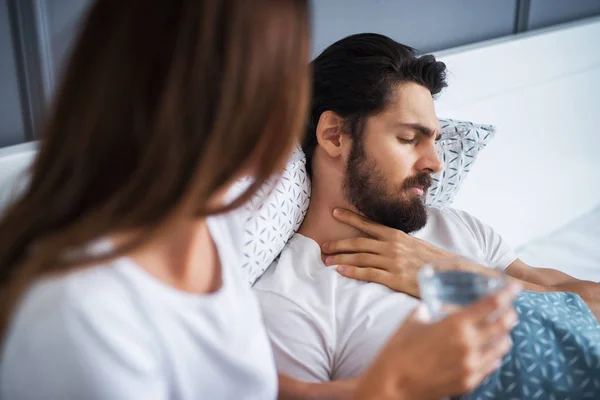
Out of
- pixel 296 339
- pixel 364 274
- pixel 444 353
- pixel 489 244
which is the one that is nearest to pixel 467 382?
pixel 444 353

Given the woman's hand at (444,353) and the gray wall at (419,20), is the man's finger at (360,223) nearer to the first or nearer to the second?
the gray wall at (419,20)

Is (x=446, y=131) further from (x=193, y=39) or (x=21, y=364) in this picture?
(x=21, y=364)

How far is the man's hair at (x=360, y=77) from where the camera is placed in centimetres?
159

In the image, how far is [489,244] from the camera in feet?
5.81

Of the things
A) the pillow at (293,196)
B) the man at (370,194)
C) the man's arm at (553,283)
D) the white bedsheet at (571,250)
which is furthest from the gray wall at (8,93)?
the white bedsheet at (571,250)

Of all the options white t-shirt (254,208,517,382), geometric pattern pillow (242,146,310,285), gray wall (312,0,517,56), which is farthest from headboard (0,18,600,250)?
white t-shirt (254,208,517,382)

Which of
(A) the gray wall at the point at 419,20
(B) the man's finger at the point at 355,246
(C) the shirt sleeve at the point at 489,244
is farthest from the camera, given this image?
(A) the gray wall at the point at 419,20

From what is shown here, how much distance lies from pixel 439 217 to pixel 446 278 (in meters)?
0.86

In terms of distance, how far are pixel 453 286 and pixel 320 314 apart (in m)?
0.50

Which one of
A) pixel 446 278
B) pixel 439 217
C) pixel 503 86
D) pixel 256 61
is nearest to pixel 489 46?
pixel 503 86

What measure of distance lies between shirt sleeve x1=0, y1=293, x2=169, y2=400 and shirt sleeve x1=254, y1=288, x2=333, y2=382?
58 cm

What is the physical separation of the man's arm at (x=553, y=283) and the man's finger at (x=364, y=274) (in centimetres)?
36

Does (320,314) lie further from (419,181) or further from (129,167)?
(129,167)

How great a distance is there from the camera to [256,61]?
755 millimetres
